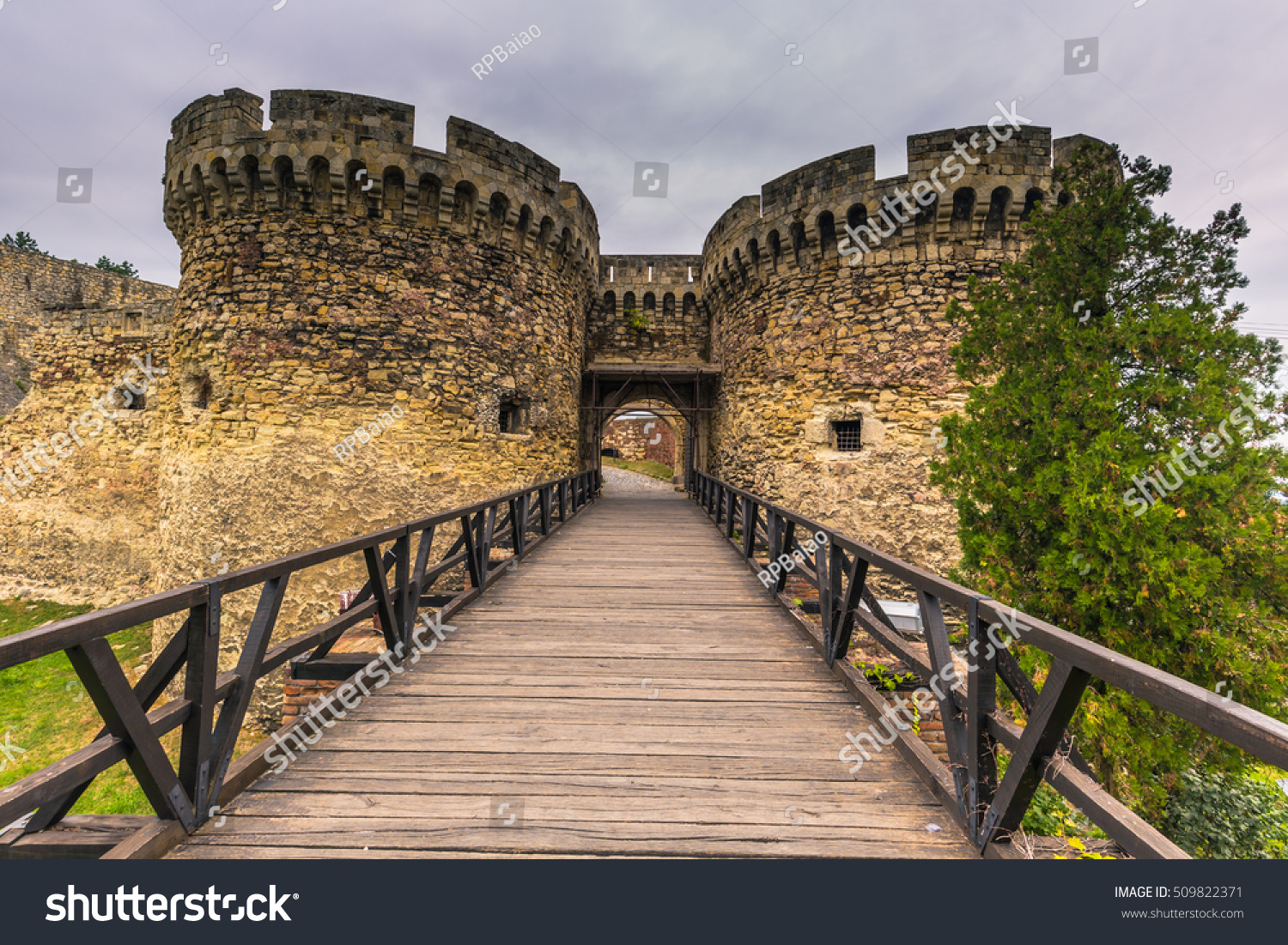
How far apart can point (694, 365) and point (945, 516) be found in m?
5.45

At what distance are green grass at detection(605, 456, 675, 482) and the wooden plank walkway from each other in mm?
17939

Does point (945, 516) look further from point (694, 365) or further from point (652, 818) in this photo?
point (652, 818)

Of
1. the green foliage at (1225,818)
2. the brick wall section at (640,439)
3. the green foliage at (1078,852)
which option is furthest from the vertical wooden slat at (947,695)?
the brick wall section at (640,439)

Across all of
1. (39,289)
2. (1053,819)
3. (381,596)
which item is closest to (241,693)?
(381,596)

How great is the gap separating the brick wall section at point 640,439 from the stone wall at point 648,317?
552 inches

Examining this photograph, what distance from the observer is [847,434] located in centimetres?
889

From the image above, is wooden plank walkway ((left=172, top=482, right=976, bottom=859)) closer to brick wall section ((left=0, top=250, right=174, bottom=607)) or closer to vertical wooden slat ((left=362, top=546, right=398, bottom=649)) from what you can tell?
vertical wooden slat ((left=362, top=546, right=398, bottom=649))

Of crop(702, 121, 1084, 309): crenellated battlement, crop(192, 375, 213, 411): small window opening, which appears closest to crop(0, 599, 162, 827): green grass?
crop(192, 375, 213, 411): small window opening

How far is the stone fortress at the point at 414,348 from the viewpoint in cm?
710

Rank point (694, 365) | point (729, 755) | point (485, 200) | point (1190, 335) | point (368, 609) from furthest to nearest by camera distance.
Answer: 1. point (694, 365)
2. point (485, 200)
3. point (1190, 335)
4. point (368, 609)
5. point (729, 755)

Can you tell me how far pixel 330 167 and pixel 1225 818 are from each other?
36.5ft

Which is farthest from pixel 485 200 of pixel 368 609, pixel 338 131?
pixel 368 609

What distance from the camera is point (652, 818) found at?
1820mm

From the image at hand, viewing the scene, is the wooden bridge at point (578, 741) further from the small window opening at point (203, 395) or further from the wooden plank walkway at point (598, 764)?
the small window opening at point (203, 395)
